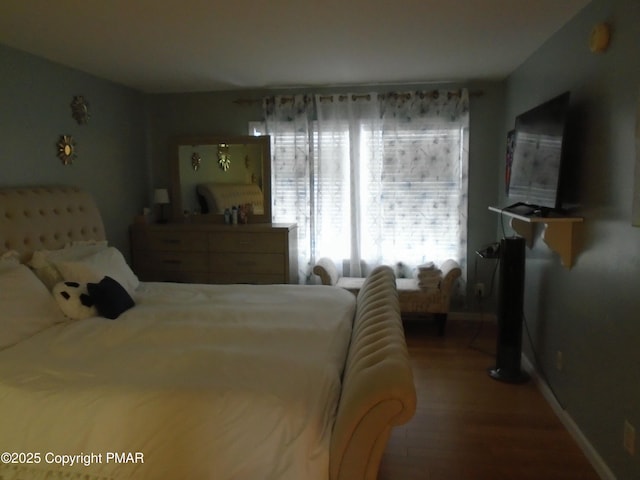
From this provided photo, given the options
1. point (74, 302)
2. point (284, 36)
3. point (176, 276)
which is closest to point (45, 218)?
point (74, 302)

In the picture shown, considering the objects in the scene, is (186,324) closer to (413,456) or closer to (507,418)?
(413,456)

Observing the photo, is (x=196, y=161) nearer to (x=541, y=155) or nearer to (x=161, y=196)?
(x=161, y=196)

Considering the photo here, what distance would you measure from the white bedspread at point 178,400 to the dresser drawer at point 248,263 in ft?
6.04

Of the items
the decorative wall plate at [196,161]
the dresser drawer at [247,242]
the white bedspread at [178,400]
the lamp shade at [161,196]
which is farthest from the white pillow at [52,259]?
the decorative wall plate at [196,161]

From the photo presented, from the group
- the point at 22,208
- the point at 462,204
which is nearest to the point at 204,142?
the point at 22,208

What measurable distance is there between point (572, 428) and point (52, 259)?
3.34m

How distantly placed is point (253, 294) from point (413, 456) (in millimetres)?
1376

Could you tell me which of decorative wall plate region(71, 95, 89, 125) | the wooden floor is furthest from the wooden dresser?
the wooden floor

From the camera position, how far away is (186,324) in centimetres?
241

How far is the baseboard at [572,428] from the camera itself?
7.27 ft

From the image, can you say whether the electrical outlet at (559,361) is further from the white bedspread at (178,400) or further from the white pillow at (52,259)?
the white pillow at (52,259)

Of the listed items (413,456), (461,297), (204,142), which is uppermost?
(204,142)

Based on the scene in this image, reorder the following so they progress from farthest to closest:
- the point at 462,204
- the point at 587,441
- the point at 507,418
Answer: the point at 462,204
the point at 507,418
the point at 587,441

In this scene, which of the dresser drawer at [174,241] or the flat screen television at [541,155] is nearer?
the flat screen television at [541,155]
